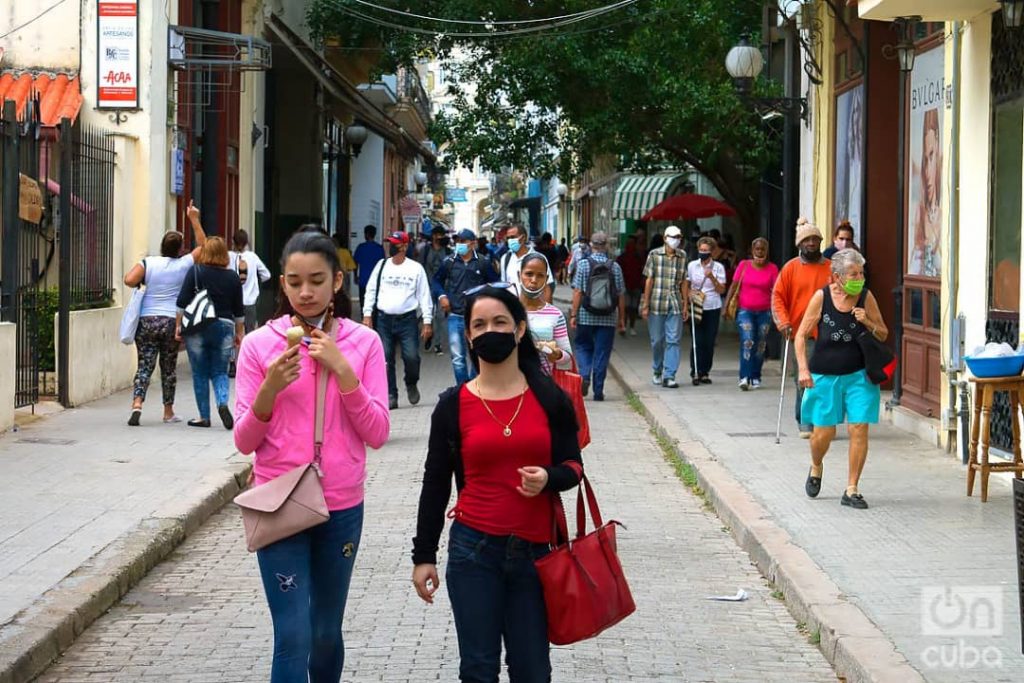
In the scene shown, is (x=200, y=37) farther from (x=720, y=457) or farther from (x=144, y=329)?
(x=720, y=457)

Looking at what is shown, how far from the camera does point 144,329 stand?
13.5 meters

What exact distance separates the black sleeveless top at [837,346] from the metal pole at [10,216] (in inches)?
290

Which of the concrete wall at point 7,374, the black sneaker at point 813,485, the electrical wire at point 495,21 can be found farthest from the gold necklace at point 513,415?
the electrical wire at point 495,21

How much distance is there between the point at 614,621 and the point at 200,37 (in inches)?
603

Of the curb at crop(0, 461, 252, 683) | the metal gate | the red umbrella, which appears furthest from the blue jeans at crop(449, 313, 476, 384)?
the red umbrella

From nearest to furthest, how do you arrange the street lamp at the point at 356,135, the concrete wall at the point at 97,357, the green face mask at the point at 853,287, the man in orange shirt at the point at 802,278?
the green face mask at the point at 853,287, the man in orange shirt at the point at 802,278, the concrete wall at the point at 97,357, the street lamp at the point at 356,135

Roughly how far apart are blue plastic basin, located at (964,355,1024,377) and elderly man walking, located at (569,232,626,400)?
7.69 meters

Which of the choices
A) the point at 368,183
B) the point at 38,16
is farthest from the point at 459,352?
the point at 368,183

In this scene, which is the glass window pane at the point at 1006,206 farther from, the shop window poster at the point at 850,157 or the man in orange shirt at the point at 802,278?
the shop window poster at the point at 850,157

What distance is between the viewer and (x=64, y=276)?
14828 millimetres

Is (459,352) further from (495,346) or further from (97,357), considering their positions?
(495,346)

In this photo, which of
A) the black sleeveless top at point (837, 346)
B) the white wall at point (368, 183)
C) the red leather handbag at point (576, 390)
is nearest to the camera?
the red leather handbag at point (576, 390)

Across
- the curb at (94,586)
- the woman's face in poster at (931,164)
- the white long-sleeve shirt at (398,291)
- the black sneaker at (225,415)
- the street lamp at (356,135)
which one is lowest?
the curb at (94,586)

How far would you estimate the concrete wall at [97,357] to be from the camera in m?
15.1
